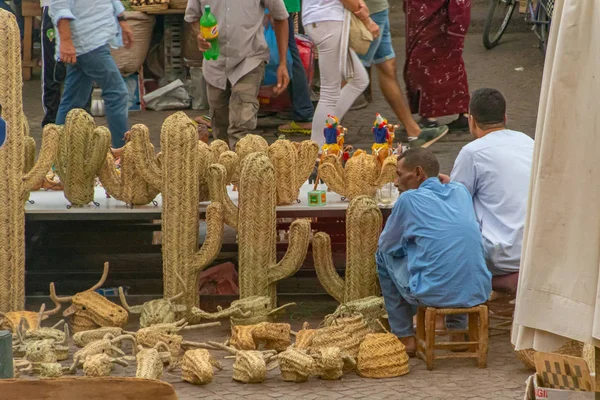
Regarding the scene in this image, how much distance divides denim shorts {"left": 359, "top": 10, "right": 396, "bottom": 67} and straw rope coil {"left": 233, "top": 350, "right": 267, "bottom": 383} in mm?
3850

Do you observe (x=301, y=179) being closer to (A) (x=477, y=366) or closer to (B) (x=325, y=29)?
(A) (x=477, y=366)

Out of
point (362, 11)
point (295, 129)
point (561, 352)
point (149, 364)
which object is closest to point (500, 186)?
point (561, 352)

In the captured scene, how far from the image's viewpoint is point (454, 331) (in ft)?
19.4

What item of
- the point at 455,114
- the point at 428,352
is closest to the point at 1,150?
the point at 428,352

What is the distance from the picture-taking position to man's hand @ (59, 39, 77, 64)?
27.0ft

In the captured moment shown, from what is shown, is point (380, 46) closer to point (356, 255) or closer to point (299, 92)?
point (299, 92)

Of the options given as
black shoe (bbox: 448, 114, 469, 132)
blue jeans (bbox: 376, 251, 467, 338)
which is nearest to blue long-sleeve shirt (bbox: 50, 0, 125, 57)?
black shoe (bbox: 448, 114, 469, 132)

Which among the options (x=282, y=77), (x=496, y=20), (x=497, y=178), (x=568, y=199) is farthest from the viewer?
(x=496, y=20)

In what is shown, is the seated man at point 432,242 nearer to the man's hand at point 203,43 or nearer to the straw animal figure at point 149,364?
the straw animal figure at point 149,364

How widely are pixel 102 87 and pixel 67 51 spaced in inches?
17.6

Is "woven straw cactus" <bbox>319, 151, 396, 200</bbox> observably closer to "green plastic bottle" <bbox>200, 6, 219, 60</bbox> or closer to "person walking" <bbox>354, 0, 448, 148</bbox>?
"green plastic bottle" <bbox>200, 6, 219, 60</bbox>

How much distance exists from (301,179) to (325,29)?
2.14m

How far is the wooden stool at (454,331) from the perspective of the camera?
5.65 m

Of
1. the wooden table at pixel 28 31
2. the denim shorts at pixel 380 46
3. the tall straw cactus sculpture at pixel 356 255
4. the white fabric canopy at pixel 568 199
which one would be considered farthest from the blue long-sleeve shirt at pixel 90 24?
the white fabric canopy at pixel 568 199
